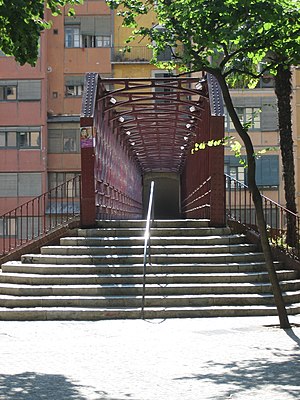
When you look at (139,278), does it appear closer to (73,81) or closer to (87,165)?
(87,165)

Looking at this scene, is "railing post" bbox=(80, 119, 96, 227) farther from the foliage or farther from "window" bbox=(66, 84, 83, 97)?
"window" bbox=(66, 84, 83, 97)

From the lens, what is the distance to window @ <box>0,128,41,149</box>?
45.7 meters

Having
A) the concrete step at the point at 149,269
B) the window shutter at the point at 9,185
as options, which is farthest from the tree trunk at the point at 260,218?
the window shutter at the point at 9,185

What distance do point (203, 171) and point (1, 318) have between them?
33.6ft

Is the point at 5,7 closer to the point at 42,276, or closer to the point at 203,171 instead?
the point at 42,276

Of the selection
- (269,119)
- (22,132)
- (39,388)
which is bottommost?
(39,388)

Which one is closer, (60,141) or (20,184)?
(20,184)

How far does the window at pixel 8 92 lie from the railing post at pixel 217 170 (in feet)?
95.7

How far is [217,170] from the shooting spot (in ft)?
60.2

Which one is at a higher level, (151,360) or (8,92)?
(8,92)

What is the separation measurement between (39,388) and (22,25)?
4163 millimetres

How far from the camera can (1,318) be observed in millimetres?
13391

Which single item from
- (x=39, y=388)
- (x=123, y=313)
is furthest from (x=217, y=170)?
(x=39, y=388)

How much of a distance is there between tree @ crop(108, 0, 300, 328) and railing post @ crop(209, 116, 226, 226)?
6165 mm
